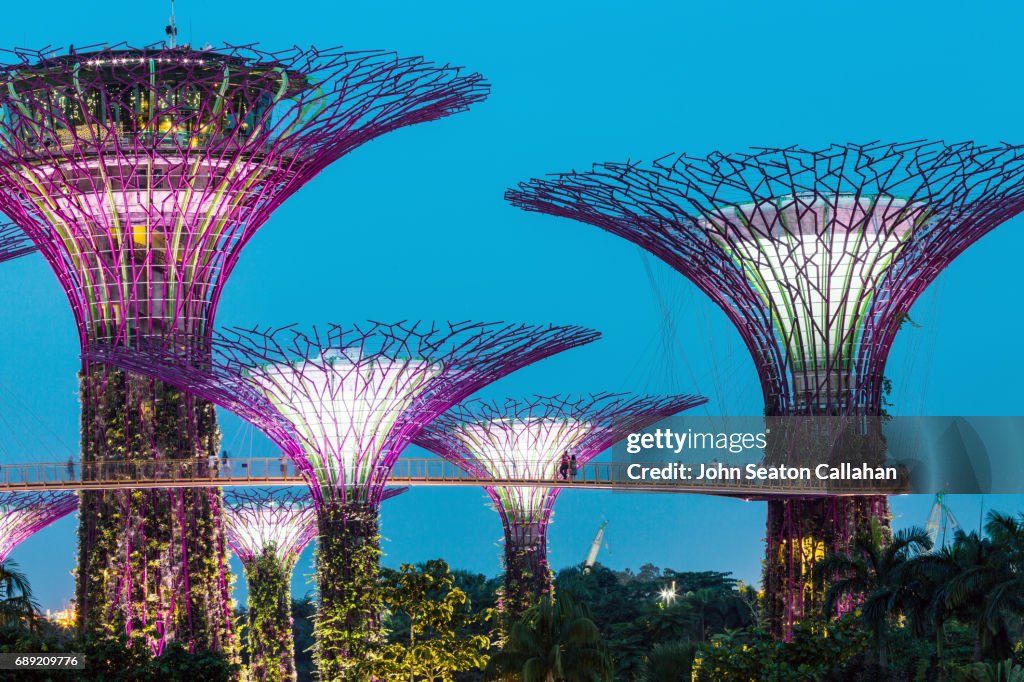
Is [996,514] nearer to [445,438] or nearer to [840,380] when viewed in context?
[840,380]

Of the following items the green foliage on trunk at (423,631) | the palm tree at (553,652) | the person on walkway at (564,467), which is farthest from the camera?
the person on walkway at (564,467)

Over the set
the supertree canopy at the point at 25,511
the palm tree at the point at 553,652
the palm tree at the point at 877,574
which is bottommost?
the palm tree at the point at 553,652

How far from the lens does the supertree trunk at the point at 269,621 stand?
5784 cm

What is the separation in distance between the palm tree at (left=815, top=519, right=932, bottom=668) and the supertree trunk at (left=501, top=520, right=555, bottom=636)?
49.2 feet

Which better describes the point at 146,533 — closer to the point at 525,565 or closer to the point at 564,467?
the point at 564,467

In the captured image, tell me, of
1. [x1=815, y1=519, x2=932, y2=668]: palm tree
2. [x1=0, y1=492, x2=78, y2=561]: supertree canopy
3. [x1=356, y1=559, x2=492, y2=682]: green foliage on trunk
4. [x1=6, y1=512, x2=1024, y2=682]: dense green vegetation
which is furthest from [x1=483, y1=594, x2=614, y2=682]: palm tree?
[x1=0, y1=492, x2=78, y2=561]: supertree canopy

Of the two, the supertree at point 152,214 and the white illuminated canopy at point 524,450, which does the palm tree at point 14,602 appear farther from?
the white illuminated canopy at point 524,450

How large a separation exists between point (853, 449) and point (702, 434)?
732cm

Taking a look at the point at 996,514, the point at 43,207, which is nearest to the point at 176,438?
the point at 43,207

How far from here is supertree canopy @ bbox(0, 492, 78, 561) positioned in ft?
213

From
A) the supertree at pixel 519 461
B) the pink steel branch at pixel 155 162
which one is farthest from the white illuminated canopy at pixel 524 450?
the pink steel branch at pixel 155 162

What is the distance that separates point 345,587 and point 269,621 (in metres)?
14.4

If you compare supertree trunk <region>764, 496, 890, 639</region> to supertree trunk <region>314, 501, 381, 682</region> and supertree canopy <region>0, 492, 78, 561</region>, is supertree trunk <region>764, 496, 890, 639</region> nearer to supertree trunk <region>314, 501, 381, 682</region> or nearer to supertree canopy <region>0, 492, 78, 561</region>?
supertree trunk <region>314, 501, 381, 682</region>

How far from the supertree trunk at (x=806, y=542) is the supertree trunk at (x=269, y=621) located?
17139 millimetres
